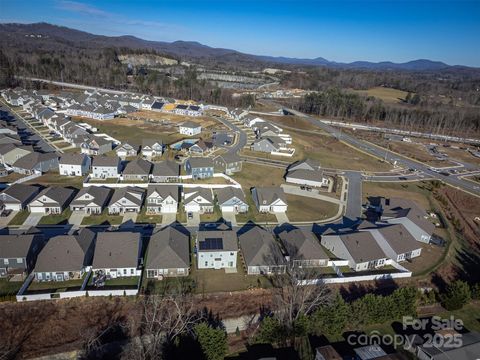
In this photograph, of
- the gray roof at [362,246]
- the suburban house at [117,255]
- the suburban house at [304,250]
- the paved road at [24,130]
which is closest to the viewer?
the suburban house at [117,255]

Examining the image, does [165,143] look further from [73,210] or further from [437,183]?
[437,183]

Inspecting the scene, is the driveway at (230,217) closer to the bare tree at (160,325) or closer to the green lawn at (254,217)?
the green lawn at (254,217)

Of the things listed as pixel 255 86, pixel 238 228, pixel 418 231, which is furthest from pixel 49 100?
pixel 255 86

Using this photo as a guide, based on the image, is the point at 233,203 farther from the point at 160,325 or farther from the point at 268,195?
the point at 160,325

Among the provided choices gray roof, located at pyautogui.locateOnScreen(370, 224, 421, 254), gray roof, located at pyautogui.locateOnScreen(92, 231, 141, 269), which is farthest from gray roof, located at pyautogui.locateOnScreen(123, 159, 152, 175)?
gray roof, located at pyautogui.locateOnScreen(370, 224, 421, 254)

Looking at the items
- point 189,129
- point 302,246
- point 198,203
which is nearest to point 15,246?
point 198,203

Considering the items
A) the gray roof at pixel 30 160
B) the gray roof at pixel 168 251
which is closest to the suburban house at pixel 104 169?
the gray roof at pixel 30 160

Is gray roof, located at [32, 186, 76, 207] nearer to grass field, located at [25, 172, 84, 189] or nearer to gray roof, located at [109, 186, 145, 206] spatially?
grass field, located at [25, 172, 84, 189]
